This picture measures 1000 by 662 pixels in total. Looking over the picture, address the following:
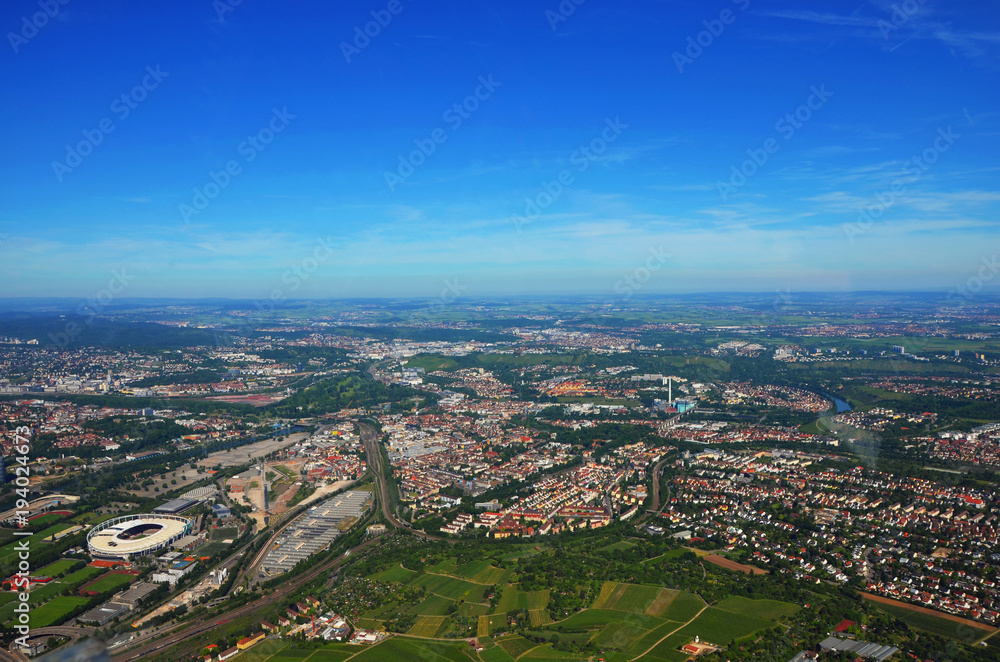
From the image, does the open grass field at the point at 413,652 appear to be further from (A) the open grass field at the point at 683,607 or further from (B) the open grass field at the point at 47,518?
(B) the open grass field at the point at 47,518

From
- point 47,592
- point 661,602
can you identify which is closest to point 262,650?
point 47,592

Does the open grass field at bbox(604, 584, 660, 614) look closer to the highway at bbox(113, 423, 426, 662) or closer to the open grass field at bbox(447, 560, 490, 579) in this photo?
the open grass field at bbox(447, 560, 490, 579)

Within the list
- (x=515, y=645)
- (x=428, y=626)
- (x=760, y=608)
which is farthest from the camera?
(x=760, y=608)

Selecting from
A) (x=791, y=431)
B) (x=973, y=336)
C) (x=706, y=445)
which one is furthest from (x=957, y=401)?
(x=973, y=336)

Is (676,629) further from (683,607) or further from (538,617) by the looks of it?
(538,617)

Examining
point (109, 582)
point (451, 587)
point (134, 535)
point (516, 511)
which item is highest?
point (134, 535)

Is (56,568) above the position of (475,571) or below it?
above

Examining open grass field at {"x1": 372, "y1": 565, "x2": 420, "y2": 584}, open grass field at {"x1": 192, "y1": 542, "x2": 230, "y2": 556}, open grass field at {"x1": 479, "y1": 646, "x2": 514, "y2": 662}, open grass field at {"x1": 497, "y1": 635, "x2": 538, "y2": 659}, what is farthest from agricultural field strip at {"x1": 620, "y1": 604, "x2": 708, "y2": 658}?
open grass field at {"x1": 192, "y1": 542, "x2": 230, "y2": 556}
